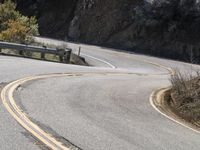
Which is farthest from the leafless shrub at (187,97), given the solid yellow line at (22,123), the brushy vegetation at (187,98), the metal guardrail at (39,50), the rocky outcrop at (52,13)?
the rocky outcrop at (52,13)

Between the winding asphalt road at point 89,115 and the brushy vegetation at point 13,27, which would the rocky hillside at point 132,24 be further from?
the winding asphalt road at point 89,115

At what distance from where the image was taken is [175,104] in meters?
15.3

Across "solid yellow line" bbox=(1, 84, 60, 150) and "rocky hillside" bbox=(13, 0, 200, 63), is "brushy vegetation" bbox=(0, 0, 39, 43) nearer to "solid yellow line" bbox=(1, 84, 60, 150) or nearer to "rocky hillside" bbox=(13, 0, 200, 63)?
"rocky hillside" bbox=(13, 0, 200, 63)

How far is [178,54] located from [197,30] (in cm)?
258

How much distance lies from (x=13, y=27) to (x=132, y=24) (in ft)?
45.1

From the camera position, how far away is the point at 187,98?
14.9 m

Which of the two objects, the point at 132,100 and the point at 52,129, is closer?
the point at 52,129

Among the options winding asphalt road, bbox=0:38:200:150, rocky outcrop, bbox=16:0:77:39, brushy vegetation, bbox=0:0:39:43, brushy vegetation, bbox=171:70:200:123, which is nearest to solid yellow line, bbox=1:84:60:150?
winding asphalt road, bbox=0:38:200:150

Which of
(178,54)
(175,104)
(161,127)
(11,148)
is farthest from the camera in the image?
(178,54)

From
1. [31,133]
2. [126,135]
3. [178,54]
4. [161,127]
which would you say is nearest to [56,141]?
[31,133]

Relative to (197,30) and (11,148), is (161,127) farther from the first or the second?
(197,30)

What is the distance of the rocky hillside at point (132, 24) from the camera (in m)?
38.0

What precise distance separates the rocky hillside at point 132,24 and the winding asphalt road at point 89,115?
734 inches

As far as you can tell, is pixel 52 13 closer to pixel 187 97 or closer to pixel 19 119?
pixel 187 97
